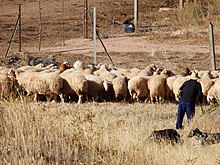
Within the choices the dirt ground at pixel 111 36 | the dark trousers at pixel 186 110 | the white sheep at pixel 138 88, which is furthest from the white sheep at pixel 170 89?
the dirt ground at pixel 111 36

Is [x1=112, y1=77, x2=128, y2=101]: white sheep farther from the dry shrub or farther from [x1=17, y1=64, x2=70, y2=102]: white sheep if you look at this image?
the dry shrub

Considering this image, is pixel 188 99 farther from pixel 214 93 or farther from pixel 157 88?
pixel 157 88

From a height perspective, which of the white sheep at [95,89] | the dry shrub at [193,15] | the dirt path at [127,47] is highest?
the dry shrub at [193,15]

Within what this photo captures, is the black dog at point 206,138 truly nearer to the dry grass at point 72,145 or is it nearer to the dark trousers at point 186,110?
the dry grass at point 72,145

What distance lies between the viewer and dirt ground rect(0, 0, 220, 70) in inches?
1163

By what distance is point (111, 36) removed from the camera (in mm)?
41406

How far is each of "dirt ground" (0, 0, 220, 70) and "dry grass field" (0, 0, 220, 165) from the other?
0.20ft

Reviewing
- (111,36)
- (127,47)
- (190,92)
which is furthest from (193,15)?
(190,92)

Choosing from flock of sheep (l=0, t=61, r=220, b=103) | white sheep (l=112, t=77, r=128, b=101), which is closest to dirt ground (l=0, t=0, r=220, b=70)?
flock of sheep (l=0, t=61, r=220, b=103)

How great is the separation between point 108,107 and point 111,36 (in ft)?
80.3

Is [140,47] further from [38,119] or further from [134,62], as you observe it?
[38,119]

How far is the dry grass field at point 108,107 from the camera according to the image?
7816mm

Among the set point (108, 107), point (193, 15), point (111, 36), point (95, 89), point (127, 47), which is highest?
point (193, 15)

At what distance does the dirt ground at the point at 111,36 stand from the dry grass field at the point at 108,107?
62 mm
